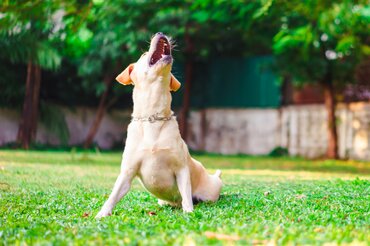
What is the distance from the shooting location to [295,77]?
19.1 m

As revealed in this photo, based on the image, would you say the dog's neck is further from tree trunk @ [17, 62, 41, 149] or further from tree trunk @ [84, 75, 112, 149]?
tree trunk @ [84, 75, 112, 149]

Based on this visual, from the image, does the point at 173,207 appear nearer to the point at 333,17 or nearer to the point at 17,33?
the point at 333,17

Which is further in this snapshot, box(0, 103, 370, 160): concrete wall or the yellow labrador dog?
box(0, 103, 370, 160): concrete wall

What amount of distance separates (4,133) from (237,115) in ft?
28.1

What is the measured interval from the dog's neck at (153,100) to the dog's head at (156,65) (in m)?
0.04

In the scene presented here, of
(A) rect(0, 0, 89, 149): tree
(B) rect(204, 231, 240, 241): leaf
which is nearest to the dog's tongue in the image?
(B) rect(204, 231, 240, 241): leaf

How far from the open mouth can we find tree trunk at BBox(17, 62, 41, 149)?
15930 millimetres

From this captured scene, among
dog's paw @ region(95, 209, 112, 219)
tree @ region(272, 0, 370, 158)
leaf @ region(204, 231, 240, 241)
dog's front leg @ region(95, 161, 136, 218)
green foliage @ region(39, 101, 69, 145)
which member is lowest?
dog's paw @ region(95, 209, 112, 219)

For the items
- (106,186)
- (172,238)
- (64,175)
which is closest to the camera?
(172,238)

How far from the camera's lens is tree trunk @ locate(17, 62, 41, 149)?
20750 mm

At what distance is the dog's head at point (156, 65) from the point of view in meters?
5.43

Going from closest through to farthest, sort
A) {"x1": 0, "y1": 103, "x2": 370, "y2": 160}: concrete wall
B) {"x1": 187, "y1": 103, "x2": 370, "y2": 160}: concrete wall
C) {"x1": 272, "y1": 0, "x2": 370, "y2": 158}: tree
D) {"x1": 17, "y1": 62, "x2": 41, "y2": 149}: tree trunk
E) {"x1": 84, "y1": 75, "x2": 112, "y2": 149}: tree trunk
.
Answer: {"x1": 272, "y1": 0, "x2": 370, "y2": 158}: tree
{"x1": 187, "y1": 103, "x2": 370, "y2": 160}: concrete wall
{"x1": 0, "y1": 103, "x2": 370, "y2": 160}: concrete wall
{"x1": 17, "y1": 62, "x2": 41, "y2": 149}: tree trunk
{"x1": 84, "y1": 75, "x2": 112, "y2": 149}: tree trunk

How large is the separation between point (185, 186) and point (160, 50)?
1.23 m

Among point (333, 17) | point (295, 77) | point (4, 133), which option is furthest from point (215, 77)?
point (333, 17)
